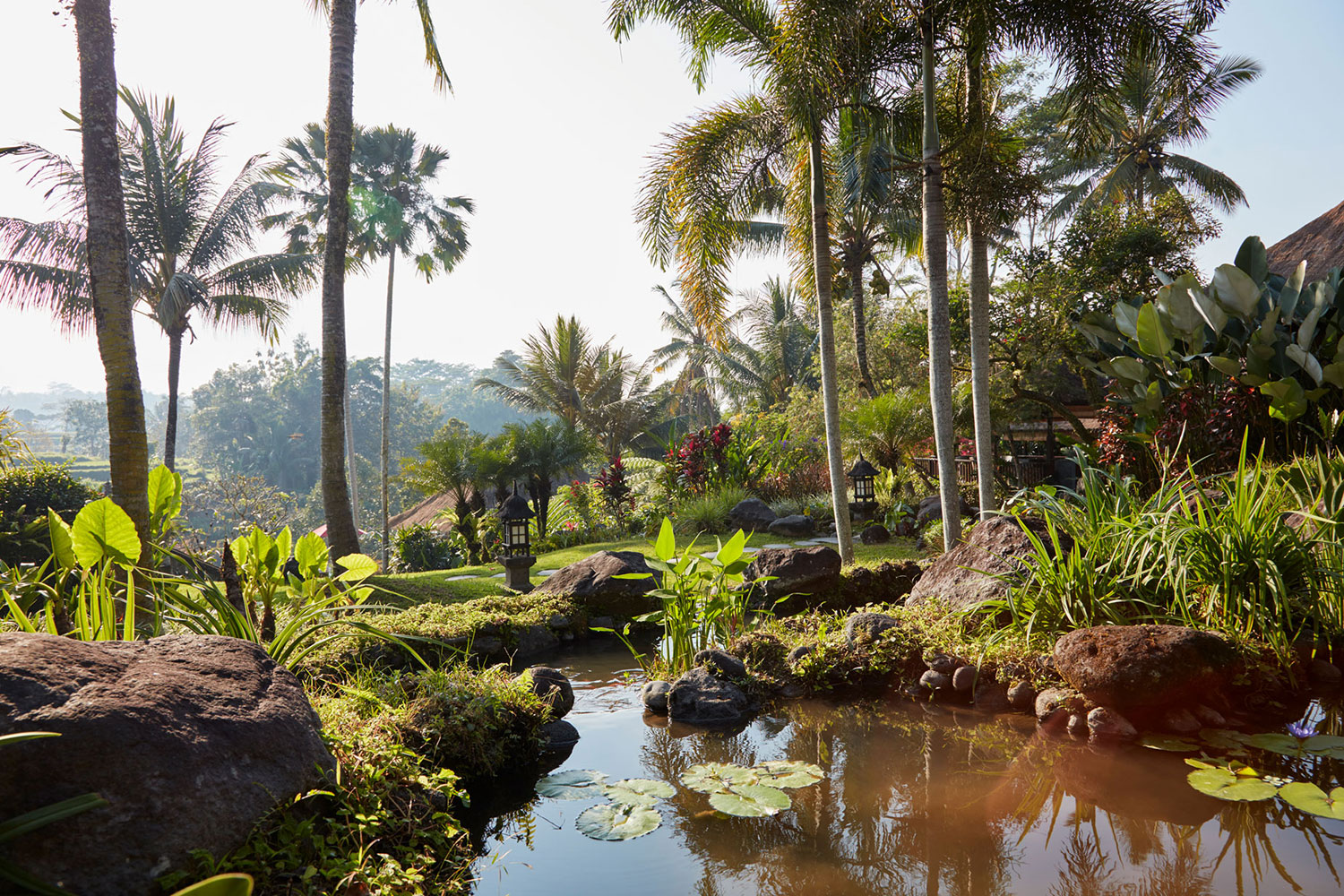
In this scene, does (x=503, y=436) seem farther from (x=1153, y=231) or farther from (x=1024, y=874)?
(x=1024, y=874)

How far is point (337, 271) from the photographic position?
8180 millimetres

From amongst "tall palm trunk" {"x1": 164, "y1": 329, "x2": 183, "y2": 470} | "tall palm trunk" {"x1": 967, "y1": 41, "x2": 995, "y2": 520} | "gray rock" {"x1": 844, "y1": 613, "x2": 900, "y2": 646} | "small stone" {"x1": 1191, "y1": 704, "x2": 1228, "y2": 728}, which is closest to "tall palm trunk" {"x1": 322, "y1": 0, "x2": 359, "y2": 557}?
"gray rock" {"x1": 844, "y1": 613, "x2": 900, "y2": 646}

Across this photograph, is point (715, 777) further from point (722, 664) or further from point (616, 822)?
point (722, 664)

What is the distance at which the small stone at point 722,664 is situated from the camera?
4578 millimetres

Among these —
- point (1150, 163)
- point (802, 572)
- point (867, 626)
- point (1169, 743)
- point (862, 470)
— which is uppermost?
point (1150, 163)

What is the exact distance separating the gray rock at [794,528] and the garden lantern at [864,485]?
0.75m

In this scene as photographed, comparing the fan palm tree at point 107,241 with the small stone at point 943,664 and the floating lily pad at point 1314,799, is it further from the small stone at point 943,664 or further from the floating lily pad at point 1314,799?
the floating lily pad at point 1314,799

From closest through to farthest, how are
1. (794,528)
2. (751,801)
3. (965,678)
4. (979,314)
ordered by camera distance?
1. (751,801)
2. (965,678)
3. (979,314)
4. (794,528)

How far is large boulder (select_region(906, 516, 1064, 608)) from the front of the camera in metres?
4.82

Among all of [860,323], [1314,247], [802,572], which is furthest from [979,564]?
[1314,247]

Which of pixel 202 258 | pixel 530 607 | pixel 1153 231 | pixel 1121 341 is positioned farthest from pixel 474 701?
pixel 202 258

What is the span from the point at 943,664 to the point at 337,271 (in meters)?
7.20

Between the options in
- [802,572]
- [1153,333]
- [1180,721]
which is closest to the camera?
[1180,721]

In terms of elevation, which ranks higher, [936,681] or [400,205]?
[400,205]
